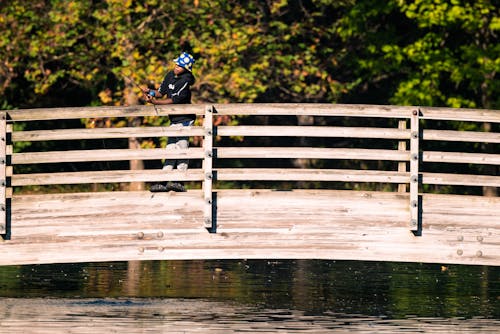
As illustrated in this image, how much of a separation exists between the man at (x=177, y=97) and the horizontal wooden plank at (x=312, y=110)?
829 millimetres

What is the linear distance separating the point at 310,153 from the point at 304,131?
0.89 feet

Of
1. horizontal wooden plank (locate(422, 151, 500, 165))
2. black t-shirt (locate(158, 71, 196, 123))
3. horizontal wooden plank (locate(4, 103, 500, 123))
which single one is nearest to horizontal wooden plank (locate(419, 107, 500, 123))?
horizontal wooden plank (locate(4, 103, 500, 123))

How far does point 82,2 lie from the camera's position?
116ft

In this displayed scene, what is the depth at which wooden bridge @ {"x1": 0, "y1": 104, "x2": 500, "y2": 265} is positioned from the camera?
1675 cm

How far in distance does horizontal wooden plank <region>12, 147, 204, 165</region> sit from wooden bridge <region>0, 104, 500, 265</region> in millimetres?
15

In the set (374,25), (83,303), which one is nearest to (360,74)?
(374,25)

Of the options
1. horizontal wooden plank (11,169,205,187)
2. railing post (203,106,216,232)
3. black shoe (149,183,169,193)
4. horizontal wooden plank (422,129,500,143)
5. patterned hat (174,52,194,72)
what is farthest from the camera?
patterned hat (174,52,194,72)

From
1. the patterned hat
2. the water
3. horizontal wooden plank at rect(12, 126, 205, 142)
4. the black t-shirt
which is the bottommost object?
the water

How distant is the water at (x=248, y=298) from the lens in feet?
51.6

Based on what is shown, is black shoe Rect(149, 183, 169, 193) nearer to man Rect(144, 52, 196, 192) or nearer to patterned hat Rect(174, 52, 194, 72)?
man Rect(144, 52, 196, 192)

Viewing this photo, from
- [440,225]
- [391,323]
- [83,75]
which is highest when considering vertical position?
[83,75]

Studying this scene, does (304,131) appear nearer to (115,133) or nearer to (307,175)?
(307,175)

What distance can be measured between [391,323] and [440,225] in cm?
146

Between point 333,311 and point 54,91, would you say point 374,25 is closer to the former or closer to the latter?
point 54,91
